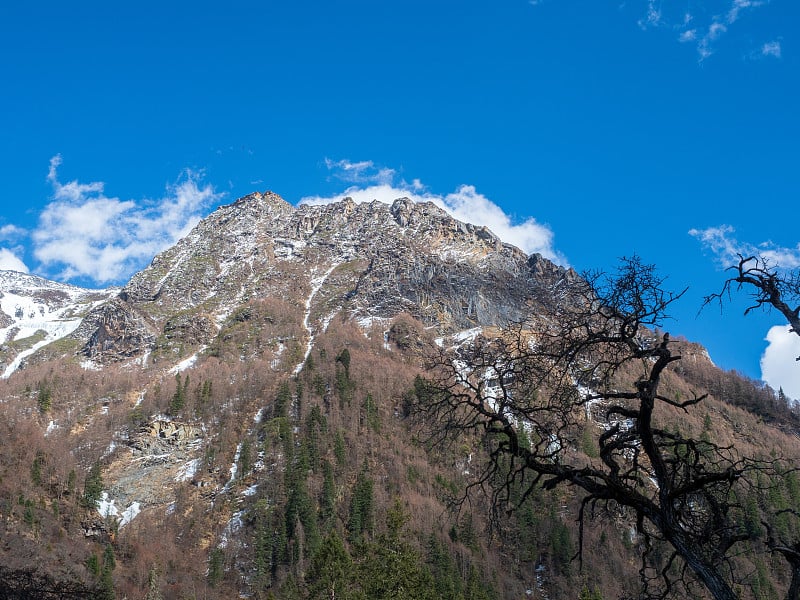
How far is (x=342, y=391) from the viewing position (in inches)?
5802

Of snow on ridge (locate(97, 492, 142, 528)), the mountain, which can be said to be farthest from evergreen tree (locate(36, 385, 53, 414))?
snow on ridge (locate(97, 492, 142, 528))

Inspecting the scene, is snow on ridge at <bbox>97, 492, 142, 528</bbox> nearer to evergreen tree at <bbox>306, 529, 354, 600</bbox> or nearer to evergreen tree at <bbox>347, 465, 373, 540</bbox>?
evergreen tree at <bbox>347, 465, 373, 540</bbox>

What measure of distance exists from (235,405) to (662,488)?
158408mm

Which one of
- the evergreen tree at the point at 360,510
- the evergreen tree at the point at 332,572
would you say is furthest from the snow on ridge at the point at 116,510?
the evergreen tree at the point at 332,572

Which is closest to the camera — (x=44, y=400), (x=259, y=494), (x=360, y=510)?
(x=360, y=510)

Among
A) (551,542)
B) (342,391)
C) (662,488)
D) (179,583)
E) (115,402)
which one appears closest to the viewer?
(662,488)

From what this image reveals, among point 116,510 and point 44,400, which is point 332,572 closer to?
point 116,510

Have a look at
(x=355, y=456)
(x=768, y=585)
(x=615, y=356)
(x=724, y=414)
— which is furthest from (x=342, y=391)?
(x=615, y=356)

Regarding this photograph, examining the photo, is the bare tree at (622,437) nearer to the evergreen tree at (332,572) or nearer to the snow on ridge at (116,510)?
the evergreen tree at (332,572)

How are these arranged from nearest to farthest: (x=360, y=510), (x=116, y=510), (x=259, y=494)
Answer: (x=360, y=510) < (x=259, y=494) < (x=116, y=510)

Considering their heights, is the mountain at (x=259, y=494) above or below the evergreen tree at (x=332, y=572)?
above

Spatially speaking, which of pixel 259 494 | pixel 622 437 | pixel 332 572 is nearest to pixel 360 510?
pixel 259 494

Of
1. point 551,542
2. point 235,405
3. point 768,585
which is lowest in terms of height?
point 768,585

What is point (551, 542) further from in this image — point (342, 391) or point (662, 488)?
point (662, 488)
